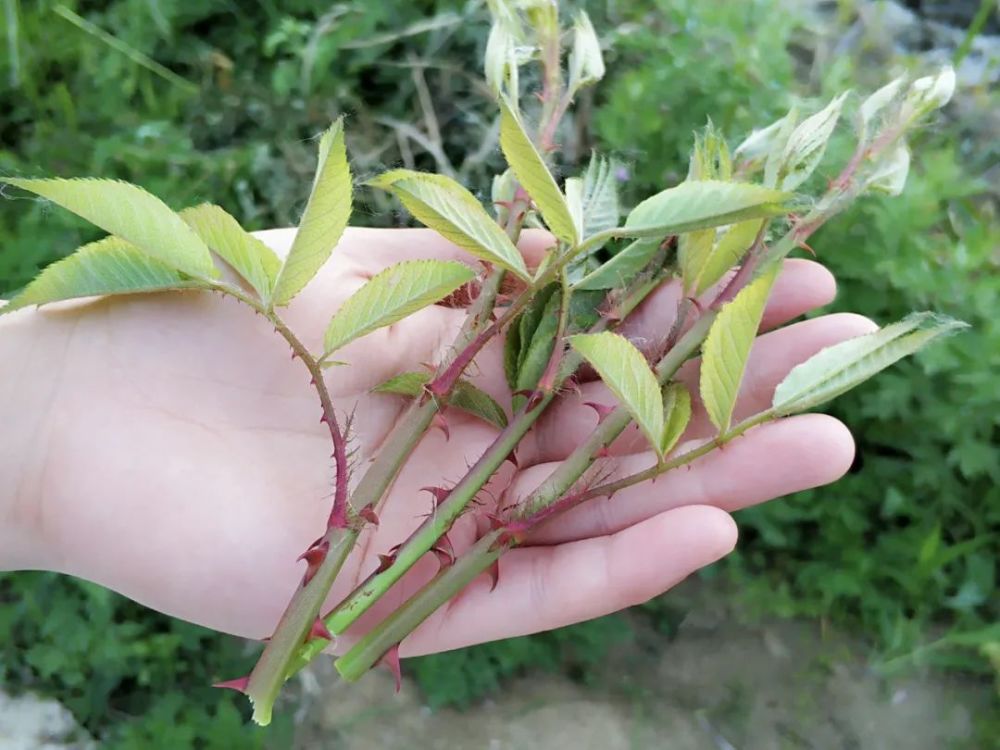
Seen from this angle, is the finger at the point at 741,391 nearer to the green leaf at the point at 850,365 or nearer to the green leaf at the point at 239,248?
the green leaf at the point at 850,365

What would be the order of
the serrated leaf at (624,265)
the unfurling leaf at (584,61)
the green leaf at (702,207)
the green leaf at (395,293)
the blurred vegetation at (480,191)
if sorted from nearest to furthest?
the green leaf at (702,207)
the green leaf at (395,293)
the serrated leaf at (624,265)
the unfurling leaf at (584,61)
the blurred vegetation at (480,191)

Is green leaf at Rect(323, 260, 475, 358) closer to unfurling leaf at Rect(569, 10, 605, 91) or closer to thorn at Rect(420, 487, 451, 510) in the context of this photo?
thorn at Rect(420, 487, 451, 510)

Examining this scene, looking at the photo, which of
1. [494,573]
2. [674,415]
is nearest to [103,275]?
[494,573]

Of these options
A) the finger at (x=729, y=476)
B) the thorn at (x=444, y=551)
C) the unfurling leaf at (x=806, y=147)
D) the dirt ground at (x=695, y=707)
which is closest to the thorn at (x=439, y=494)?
the thorn at (x=444, y=551)

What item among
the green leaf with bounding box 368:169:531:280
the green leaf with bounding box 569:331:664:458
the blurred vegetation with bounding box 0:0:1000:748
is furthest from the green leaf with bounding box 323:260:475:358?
the blurred vegetation with bounding box 0:0:1000:748

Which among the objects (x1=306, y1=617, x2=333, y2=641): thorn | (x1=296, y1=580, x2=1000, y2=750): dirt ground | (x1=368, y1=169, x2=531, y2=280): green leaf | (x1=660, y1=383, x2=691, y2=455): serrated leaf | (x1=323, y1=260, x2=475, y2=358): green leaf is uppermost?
(x1=368, y1=169, x2=531, y2=280): green leaf

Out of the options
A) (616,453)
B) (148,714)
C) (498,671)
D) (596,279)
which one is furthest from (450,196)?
(148,714)

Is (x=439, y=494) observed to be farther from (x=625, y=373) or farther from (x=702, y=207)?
(x=702, y=207)
